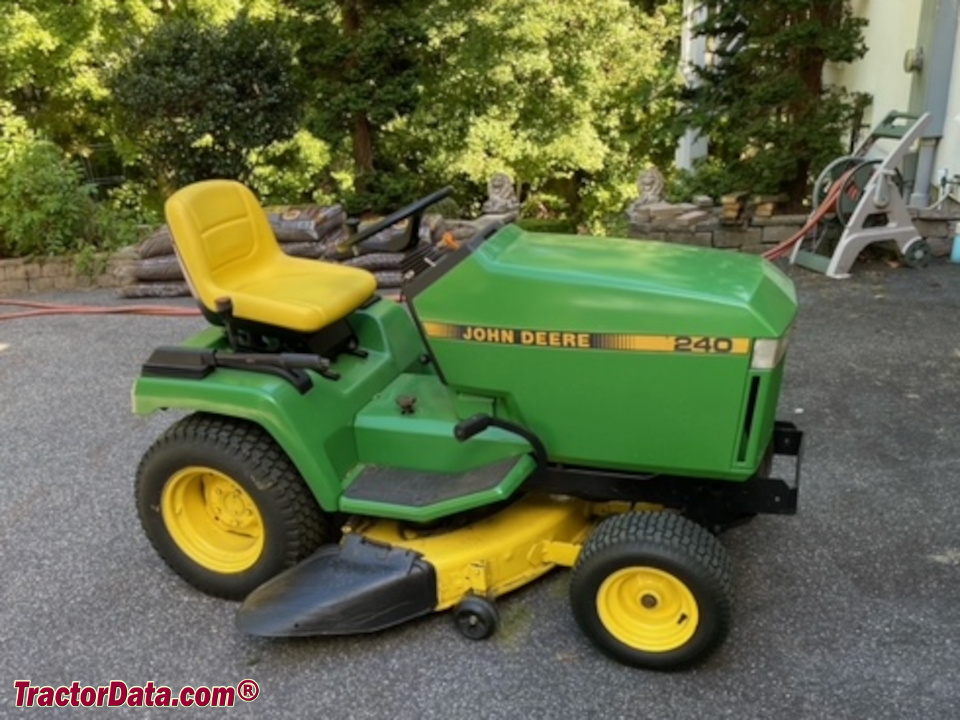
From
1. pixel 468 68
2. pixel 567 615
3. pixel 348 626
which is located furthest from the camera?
pixel 468 68

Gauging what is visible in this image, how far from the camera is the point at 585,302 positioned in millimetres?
1981

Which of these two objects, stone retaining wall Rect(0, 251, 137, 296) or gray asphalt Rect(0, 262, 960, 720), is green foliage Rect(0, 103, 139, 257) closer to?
stone retaining wall Rect(0, 251, 137, 296)

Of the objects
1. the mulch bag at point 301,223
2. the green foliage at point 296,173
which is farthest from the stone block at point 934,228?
the green foliage at point 296,173

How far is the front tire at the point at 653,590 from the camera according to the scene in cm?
191

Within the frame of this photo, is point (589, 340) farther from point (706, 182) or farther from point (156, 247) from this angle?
point (706, 182)

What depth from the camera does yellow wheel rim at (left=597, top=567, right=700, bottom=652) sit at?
1.97 meters

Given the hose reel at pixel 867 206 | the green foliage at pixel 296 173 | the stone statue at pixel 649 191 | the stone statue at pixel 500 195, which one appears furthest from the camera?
the green foliage at pixel 296 173

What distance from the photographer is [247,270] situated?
2609 mm

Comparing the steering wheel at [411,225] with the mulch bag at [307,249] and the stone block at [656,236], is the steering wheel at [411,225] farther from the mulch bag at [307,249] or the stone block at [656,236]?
the stone block at [656,236]

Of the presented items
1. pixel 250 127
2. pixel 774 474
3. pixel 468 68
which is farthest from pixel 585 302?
pixel 468 68

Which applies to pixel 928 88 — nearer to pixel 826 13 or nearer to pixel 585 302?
pixel 826 13

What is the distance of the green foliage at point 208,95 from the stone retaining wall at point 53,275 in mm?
880

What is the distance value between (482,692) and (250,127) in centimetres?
482

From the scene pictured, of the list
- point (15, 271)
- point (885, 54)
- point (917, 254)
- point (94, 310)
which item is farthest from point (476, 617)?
point (885, 54)
